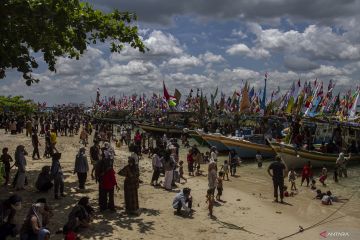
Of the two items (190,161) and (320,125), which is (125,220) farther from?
(320,125)

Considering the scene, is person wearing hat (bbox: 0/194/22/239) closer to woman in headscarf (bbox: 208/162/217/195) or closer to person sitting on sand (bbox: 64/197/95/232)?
person sitting on sand (bbox: 64/197/95/232)

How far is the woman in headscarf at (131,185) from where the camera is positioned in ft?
37.1

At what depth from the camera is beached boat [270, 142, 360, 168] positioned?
2400 centimetres

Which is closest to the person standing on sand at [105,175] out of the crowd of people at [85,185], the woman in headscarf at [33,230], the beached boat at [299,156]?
the crowd of people at [85,185]

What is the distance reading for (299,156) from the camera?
2417cm

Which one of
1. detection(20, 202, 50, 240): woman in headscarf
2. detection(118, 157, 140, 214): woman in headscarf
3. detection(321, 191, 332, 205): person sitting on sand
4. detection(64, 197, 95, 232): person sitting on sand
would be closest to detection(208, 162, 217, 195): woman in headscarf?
detection(118, 157, 140, 214): woman in headscarf

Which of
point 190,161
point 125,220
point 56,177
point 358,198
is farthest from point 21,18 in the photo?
point 358,198

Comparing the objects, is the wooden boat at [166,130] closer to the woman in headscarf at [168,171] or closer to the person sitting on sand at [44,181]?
the woman in headscarf at [168,171]

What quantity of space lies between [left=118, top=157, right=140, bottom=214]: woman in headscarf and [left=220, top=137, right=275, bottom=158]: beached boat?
18.0 meters

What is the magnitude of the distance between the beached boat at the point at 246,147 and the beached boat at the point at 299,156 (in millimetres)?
4517

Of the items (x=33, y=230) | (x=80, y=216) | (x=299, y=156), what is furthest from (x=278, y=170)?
(x=299, y=156)

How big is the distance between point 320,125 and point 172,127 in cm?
2288

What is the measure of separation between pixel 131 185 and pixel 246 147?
729 inches

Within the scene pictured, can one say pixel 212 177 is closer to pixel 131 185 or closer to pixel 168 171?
pixel 168 171
